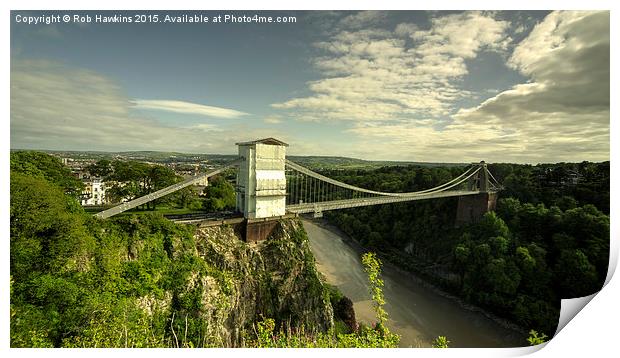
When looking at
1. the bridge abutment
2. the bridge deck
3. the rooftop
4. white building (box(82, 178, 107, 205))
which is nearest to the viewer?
the rooftop

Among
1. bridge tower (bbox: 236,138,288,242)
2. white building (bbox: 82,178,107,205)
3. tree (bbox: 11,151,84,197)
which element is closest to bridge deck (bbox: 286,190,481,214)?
bridge tower (bbox: 236,138,288,242)

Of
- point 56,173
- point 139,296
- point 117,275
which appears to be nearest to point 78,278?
point 117,275

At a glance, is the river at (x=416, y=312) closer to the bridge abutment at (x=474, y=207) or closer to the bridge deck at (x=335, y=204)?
the bridge deck at (x=335, y=204)

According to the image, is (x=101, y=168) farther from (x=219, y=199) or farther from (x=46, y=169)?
(x=219, y=199)

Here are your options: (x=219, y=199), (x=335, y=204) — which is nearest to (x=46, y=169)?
(x=219, y=199)

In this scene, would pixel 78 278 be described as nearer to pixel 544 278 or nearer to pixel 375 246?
pixel 544 278

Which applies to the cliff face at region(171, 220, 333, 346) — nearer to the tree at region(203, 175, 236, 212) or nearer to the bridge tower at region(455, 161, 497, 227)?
the tree at region(203, 175, 236, 212)
